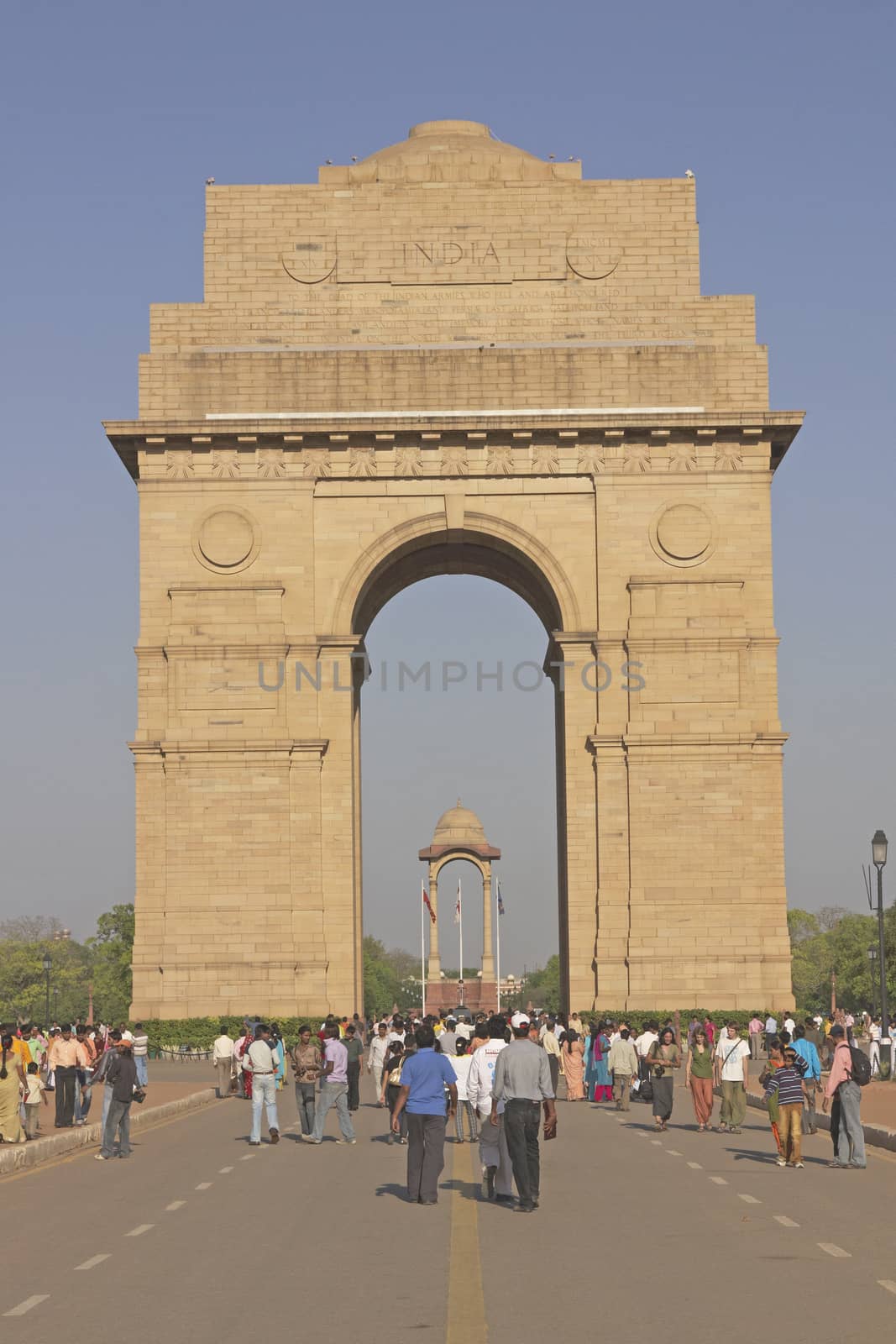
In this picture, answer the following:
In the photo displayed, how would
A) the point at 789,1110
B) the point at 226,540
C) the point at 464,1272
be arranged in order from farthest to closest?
the point at 226,540 < the point at 789,1110 < the point at 464,1272

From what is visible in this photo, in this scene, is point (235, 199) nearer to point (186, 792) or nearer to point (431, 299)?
point (431, 299)

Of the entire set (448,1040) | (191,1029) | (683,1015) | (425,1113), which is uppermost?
(683,1015)

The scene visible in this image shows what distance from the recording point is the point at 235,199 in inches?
1794

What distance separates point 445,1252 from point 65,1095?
14.1 metres

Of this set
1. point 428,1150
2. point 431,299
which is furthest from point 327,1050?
point 431,299

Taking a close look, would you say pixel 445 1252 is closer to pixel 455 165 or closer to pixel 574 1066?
pixel 574 1066

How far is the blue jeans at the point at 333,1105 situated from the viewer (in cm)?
2327

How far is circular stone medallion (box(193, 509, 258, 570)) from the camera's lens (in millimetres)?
43406

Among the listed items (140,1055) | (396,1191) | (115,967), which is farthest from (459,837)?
(396,1191)

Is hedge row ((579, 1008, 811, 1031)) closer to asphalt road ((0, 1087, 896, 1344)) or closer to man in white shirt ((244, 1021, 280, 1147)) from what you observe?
man in white shirt ((244, 1021, 280, 1147))

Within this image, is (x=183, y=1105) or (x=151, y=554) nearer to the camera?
(x=183, y=1105)

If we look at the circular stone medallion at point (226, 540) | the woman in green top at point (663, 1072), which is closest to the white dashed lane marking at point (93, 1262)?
the woman in green top at point (663, 1072)

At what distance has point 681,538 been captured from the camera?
43.3 metres

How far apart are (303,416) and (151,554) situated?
4651mm
